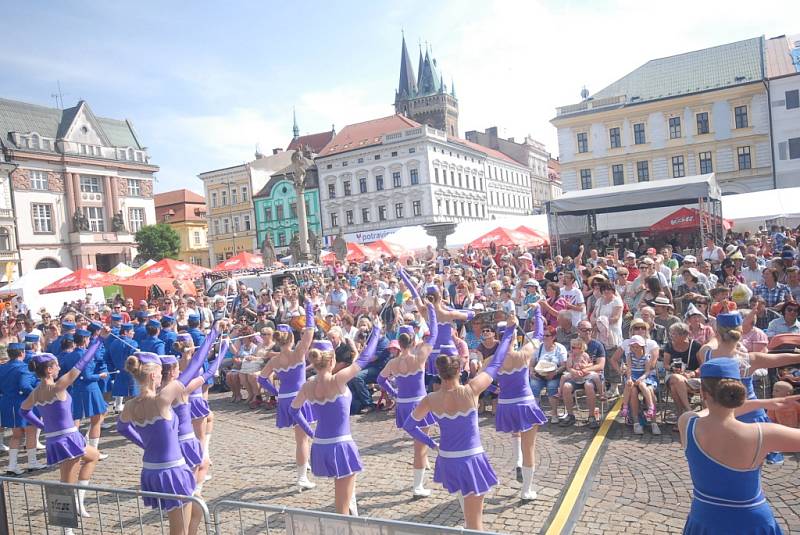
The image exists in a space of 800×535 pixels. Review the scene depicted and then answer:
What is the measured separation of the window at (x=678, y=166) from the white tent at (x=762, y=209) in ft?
62.3

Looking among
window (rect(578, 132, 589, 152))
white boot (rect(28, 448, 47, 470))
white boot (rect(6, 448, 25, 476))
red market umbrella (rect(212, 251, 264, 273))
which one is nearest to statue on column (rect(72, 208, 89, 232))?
red market umbrella (rect(212, 251, 264, 273))

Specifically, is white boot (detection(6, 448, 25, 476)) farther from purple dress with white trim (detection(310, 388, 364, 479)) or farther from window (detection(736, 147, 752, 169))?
window (detection(736, 147, 752, 169))

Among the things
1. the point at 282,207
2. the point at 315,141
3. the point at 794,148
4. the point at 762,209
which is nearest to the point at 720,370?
the point at 762,209

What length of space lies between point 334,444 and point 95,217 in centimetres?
6135

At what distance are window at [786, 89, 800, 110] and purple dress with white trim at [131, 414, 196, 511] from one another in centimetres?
4616

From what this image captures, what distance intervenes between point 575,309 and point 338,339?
13.7 ft

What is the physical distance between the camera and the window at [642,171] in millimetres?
45344

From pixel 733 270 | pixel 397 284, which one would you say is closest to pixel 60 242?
pixel 397 284

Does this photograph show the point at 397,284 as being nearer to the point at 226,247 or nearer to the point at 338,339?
the point at 338,339

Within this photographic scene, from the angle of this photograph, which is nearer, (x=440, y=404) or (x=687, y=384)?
(x=440, y=404)

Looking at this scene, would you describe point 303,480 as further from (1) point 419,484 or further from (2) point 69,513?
(2) point 69,513

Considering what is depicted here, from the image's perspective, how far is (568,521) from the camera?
561 centimetres

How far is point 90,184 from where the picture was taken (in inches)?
2331

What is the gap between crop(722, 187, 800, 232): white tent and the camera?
78.2 ft
